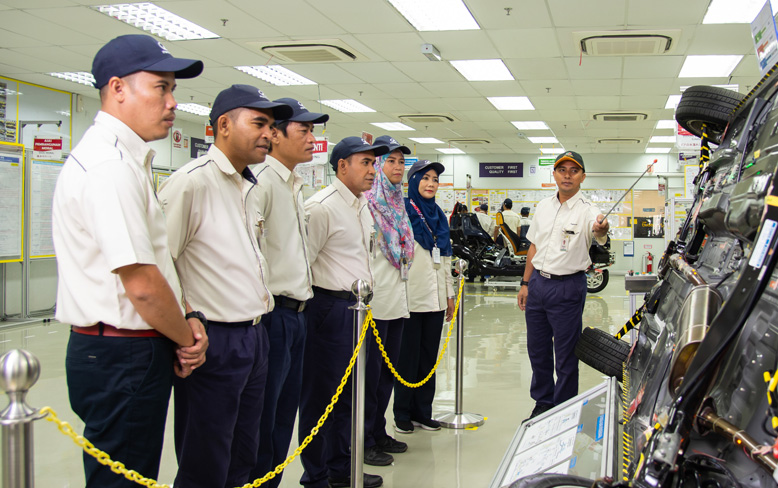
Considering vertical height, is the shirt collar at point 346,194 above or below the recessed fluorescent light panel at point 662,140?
below

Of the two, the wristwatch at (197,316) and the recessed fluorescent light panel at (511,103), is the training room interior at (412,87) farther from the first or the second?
the wristwatch at (197,316)

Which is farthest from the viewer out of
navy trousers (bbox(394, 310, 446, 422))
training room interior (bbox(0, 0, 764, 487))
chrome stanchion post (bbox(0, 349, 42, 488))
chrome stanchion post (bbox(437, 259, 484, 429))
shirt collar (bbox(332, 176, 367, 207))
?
training room interior (bbox(0, 0, 764, 487))

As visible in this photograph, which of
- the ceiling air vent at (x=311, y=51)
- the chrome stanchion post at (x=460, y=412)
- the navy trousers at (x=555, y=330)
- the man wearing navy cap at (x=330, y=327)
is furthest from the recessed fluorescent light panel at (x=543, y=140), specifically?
the man wearing navy cap at (x=330, y=327)

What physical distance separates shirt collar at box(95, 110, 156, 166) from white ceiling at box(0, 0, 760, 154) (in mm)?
4399

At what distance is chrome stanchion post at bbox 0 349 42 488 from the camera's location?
1.08m

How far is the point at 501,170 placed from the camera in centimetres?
1792

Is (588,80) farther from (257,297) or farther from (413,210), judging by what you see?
(257,297)

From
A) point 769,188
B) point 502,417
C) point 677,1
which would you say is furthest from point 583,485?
point 677,1

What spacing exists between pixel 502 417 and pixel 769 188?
3.12 metres

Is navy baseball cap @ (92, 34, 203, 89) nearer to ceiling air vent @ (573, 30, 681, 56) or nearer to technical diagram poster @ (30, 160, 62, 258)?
ceiling air vent @ (573, 30, 681, 56)

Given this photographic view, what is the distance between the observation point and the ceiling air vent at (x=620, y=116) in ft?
36.5

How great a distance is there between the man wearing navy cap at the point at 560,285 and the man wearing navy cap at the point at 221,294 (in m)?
2.08

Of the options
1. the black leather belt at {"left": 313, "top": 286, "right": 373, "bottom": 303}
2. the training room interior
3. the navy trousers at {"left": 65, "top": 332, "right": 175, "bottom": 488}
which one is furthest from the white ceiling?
the navy trousers at {"left": 65, "top": 332, "right": 175, "bottom": 488}

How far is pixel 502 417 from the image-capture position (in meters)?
4.11
